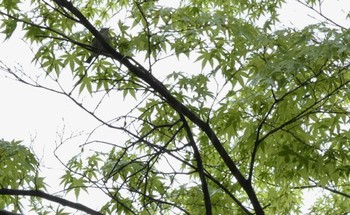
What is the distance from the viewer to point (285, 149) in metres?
2.35

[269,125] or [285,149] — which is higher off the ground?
[269,125]

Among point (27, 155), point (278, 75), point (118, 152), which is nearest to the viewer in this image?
point (278, 75)

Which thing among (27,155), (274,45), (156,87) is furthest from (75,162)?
(274,45)

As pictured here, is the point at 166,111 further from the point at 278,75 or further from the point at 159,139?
the point at 278,75

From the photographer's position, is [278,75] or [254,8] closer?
[278,75]

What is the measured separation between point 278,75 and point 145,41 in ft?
2.58

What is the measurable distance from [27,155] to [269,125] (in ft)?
4.30

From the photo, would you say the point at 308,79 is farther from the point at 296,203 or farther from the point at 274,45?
the point at 296,203

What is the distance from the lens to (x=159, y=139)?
2877 millimetres

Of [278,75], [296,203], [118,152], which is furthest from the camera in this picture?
[296,203]

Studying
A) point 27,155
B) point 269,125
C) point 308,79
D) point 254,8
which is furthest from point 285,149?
point 254,8

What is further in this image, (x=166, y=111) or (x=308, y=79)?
(x=166, y=111)

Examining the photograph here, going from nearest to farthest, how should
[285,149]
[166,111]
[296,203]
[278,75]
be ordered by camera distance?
[278,75] < [285,149] < [166,111] < [296,203]

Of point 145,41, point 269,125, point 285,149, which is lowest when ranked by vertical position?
point 285,149
